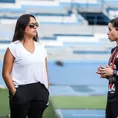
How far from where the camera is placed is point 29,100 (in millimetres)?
3492

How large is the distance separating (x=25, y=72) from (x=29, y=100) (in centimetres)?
25

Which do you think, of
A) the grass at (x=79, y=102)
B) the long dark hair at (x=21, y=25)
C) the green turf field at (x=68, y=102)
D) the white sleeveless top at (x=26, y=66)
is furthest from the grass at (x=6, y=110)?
the long dark hair at (x=21, y=25)

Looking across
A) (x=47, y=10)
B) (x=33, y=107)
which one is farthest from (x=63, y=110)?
(x=47, y=10)

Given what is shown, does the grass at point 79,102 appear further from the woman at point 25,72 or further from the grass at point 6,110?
the woman at point 25,72

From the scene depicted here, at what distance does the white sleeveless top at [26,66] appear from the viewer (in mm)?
3455

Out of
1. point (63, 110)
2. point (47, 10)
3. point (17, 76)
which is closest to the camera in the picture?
point (17, 76)

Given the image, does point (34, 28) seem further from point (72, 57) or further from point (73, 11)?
point (73, 11)

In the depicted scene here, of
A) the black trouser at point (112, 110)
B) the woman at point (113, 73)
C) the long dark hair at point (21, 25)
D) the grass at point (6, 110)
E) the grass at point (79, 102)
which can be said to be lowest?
the grass at point (79, 102)

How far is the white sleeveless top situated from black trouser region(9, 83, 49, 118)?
2.1 inches

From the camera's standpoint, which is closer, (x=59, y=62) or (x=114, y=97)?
(x=114, y=97)

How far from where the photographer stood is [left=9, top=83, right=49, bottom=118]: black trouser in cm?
347

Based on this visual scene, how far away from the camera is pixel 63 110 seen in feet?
18.8

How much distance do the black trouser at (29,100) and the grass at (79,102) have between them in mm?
2352

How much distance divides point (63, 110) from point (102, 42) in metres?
3.37
